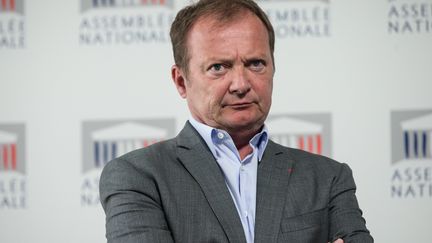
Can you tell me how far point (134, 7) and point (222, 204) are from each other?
4.54 ft

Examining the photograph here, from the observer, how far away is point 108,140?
290cm

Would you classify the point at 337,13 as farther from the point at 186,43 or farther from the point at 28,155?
the point at 28,155

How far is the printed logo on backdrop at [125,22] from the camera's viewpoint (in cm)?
289

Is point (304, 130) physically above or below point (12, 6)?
below

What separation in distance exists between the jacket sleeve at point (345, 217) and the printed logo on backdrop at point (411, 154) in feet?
3.12

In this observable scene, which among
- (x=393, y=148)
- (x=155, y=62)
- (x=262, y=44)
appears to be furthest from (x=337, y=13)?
(x=262, y=44)

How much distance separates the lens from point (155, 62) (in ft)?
9.46

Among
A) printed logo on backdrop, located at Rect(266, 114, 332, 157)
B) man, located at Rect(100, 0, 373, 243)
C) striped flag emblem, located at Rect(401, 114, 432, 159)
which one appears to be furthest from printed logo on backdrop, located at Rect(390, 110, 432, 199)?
man, located at Rect(100, 0, 373, 243)

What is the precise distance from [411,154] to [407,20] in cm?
56

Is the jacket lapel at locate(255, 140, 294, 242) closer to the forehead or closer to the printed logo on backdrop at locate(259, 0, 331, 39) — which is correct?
the forehead

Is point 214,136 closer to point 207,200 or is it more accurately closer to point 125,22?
point 207,200

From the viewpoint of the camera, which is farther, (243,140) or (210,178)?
(243,140)

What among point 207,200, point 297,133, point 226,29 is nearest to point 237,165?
point 207,200

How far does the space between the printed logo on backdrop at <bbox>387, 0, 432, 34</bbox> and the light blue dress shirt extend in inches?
46.4
